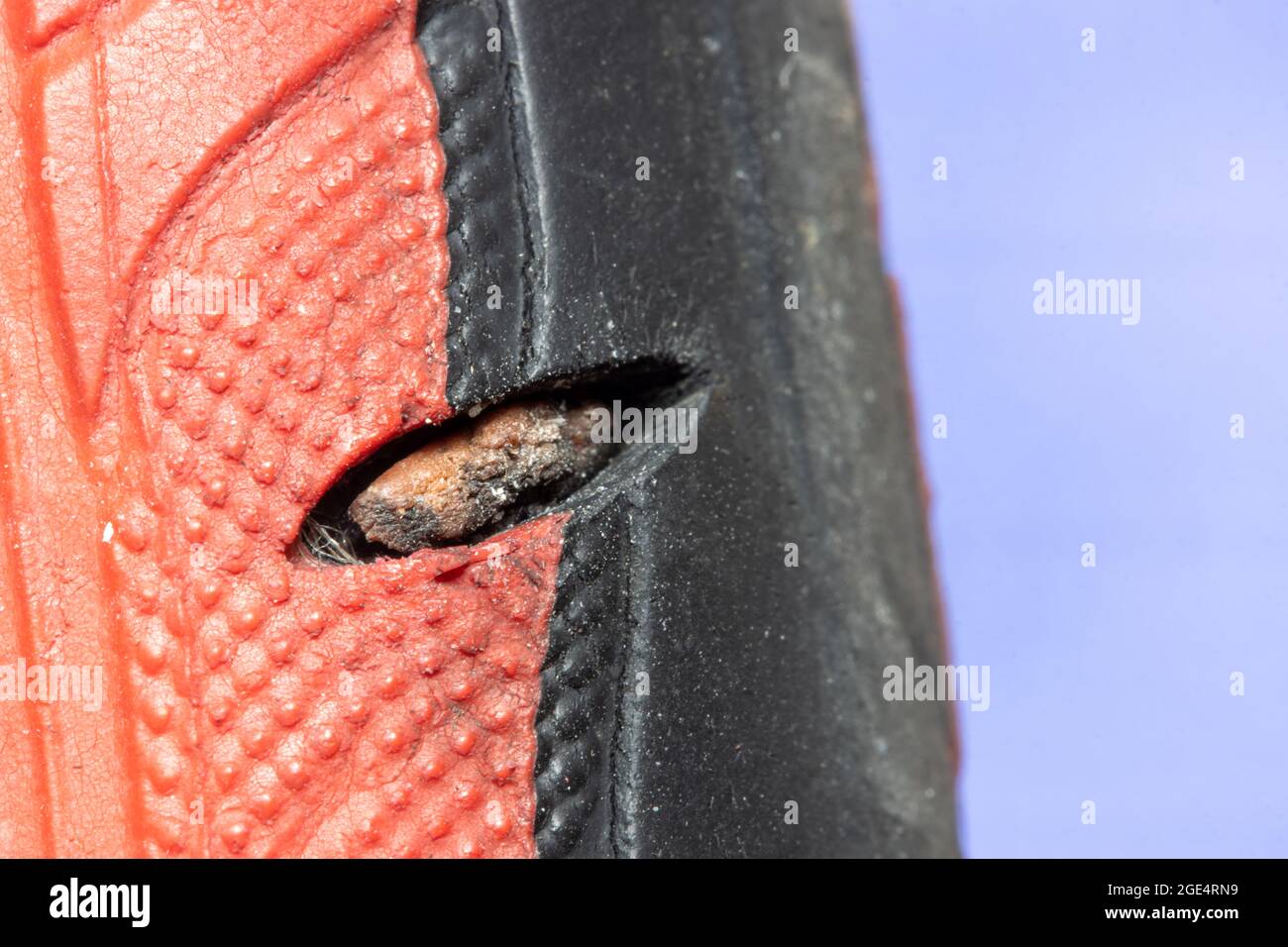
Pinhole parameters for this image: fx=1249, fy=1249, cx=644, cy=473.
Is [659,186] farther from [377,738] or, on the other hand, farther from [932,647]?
[932,647]

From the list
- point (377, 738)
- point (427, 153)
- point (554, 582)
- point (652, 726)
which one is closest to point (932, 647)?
point (652, 726)

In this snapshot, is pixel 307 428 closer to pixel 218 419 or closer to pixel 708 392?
pixel 218 419


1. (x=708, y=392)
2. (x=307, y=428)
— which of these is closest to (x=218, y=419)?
(x=307, y=428)

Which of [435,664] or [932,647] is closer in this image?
[435,664]
